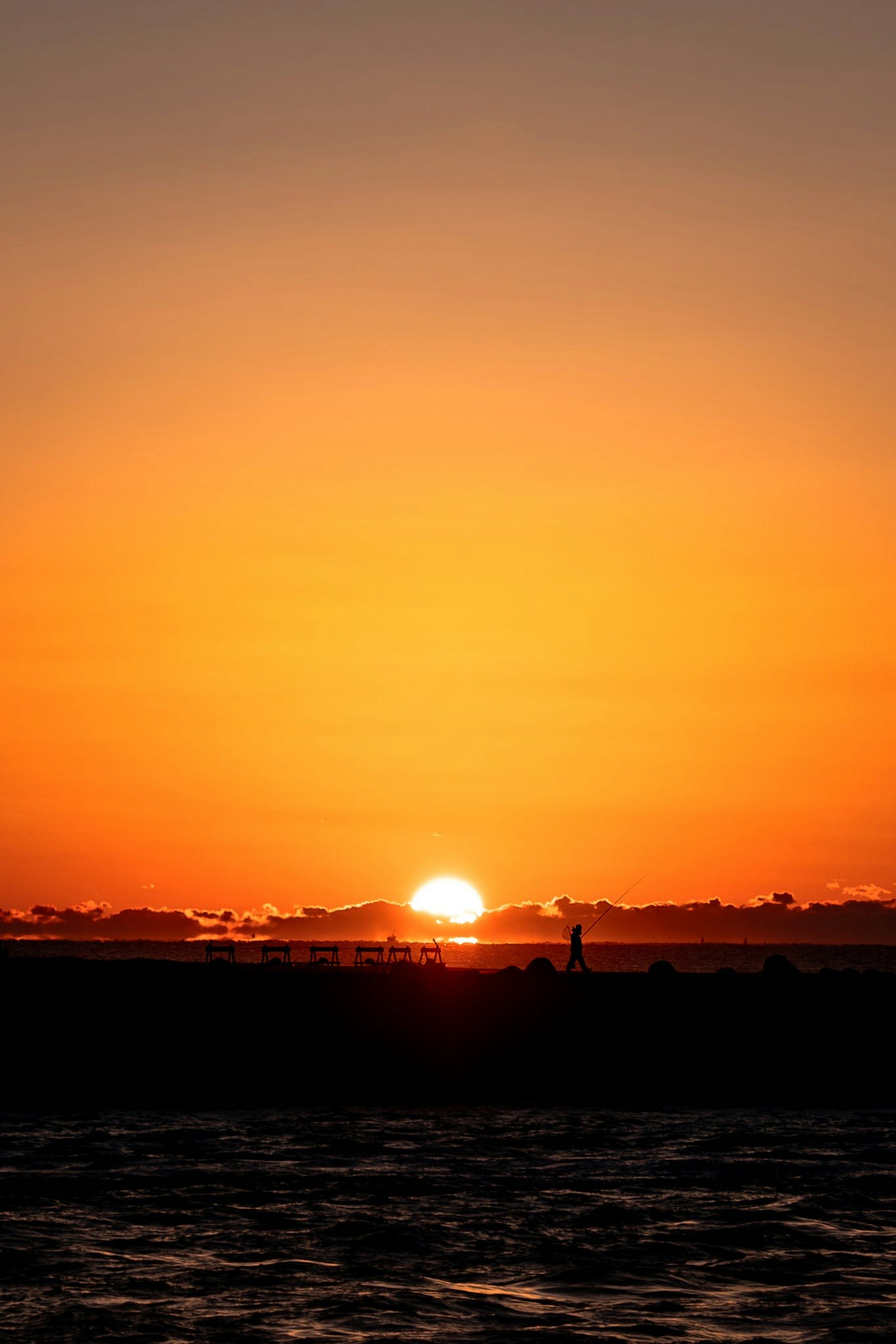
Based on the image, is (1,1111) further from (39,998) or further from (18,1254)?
(18,1254)

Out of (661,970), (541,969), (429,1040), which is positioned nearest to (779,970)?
(661,970)

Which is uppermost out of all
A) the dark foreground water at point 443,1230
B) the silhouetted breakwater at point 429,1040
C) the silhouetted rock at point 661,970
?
the silhouetted rock at point 661,970

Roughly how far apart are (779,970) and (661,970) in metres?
4.04

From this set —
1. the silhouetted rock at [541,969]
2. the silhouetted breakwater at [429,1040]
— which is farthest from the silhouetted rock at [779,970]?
the silhouetted rock at [541,969]

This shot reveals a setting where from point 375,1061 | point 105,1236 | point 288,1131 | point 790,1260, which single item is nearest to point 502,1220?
point 790,1260

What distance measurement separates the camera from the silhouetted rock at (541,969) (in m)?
45.5

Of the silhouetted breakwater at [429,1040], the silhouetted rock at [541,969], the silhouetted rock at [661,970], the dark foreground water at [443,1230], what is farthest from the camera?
the silhouetted rock at [661,970]

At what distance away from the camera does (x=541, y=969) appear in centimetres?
4647

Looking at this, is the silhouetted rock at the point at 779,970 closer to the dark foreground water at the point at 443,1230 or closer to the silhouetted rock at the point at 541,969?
the silhouetted rock at the point at 541,969

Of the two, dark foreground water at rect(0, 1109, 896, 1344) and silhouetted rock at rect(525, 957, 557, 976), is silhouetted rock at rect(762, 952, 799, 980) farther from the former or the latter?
dark foreground water at rect(0, 1109, 896, 1344)

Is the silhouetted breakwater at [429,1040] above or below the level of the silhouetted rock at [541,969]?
below

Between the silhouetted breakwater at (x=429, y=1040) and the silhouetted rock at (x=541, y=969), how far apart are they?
1.38 ft

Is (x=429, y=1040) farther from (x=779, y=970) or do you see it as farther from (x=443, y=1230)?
(x=443, y=1230)

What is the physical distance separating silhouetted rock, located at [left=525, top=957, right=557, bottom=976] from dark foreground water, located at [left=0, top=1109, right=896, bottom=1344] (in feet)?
31.5
